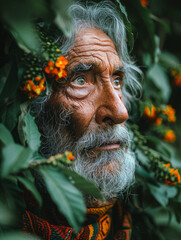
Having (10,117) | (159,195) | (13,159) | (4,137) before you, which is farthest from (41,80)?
(159,195)

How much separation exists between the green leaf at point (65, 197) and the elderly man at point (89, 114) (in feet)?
1.39

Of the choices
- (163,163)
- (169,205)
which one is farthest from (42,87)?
(169,205)

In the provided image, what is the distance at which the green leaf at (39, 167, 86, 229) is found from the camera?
2.16ft

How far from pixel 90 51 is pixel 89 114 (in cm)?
31

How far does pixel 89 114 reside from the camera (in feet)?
3.70

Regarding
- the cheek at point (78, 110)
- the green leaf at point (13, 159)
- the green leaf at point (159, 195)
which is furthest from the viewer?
the green leaf at point (159, 195)

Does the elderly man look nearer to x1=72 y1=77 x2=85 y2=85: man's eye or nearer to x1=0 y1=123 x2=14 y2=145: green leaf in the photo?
x1=72 y1=77 x2=85 y2=85: man's eye

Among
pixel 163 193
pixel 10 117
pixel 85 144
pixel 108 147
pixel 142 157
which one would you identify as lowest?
pixel 163 193

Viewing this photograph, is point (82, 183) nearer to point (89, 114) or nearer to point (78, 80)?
point (89, 114)

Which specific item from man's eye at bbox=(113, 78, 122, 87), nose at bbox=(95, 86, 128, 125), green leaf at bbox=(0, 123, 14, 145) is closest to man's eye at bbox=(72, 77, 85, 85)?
nose at bbox=(95, 86, 128, 125)

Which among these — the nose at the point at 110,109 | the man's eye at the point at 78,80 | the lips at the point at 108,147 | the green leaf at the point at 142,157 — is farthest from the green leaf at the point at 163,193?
the man's eye at the point at 78,80

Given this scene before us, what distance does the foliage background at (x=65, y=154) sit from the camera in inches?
25.1

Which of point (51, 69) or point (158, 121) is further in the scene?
point (158, 121)

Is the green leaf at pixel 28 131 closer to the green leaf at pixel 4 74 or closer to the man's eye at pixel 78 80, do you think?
the green leaf at pixel 4 74
